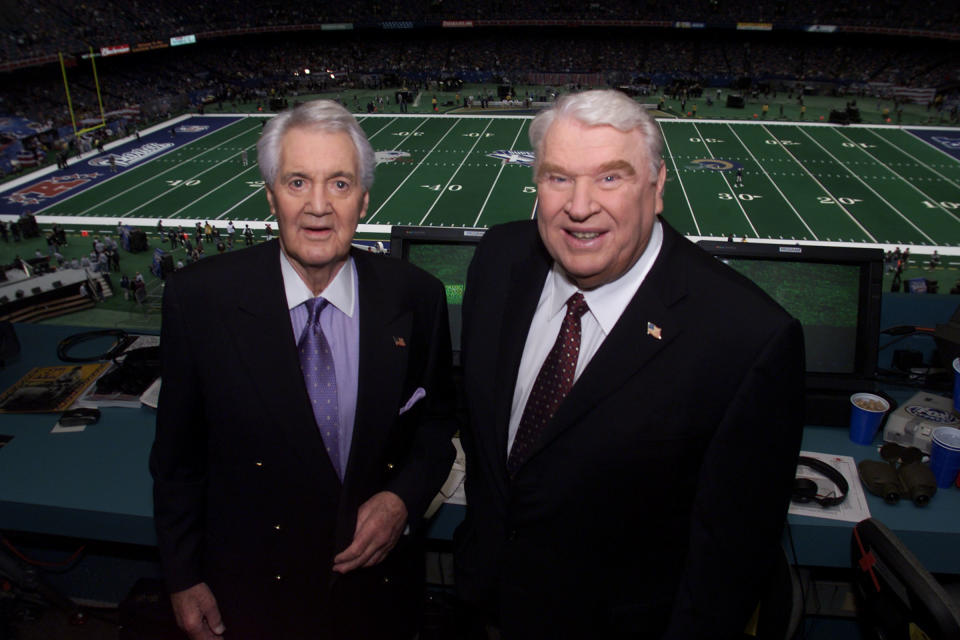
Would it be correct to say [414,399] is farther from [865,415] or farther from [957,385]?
[957,385]

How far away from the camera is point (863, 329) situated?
3.66 meters

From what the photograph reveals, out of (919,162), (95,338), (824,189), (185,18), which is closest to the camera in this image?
(95,338)

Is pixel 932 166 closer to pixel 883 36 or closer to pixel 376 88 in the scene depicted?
pixel 883 36

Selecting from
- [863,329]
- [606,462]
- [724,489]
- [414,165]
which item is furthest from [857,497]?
[414,165]

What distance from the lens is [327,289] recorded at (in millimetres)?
2607

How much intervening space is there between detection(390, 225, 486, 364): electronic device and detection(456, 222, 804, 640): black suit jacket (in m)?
1.43

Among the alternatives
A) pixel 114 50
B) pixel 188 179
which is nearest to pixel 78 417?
pixel 188 179

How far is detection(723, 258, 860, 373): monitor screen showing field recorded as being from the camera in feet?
12.2

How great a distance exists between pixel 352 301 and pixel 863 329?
9.28 ft

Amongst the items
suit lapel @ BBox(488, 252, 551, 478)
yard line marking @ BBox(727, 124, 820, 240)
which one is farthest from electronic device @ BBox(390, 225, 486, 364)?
yard line marking @ BBox(727, 124, 820, 240)

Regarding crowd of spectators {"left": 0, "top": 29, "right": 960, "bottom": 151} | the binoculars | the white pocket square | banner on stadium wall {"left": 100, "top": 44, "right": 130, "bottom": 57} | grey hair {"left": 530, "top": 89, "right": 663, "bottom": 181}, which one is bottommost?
the binoculars

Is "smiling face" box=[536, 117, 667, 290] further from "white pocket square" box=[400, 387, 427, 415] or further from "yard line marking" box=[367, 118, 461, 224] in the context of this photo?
"yard line marking" box=[367, 118, 461, 224]

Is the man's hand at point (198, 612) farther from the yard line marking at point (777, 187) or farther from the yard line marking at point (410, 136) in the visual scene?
the yard line marking at point (410, 136)

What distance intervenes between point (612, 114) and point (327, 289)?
126 cm
